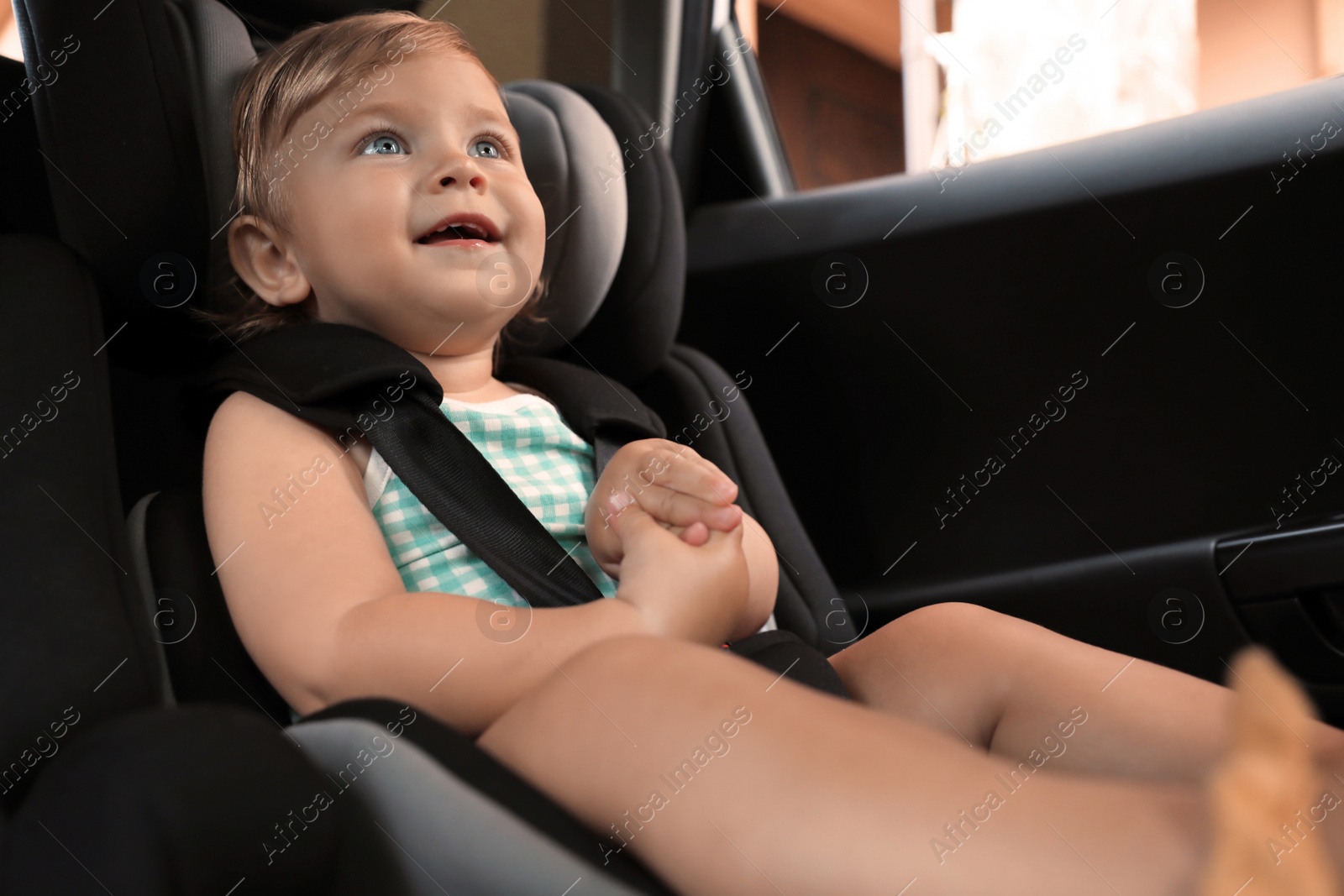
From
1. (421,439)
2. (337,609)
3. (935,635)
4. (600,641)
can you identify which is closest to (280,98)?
(421,439)

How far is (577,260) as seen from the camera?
3.88 feet

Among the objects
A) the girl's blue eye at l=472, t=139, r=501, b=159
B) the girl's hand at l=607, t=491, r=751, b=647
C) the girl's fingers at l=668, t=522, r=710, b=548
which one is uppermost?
the girl's blue eye at l=472, t=139, r=501, b=159

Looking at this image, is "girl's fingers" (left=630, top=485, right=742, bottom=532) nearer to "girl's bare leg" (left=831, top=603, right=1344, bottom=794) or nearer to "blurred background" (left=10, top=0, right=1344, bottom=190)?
"girl's bare leg" (left=831, top=603, right=1344, bottom=794)

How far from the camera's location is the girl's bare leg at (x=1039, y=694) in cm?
71

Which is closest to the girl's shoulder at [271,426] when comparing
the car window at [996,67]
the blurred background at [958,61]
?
the blurred background at [958,61]

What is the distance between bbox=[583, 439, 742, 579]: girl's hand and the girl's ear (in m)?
0.36

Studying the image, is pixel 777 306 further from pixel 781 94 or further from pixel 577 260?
pixel 781 94

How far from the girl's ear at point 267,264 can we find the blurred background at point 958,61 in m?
0.45

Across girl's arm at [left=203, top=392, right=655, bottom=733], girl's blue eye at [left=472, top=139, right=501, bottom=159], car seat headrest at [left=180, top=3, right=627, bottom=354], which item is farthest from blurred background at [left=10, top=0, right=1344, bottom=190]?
girl's arm at [left=203, top=392, right=655, bottom=733]

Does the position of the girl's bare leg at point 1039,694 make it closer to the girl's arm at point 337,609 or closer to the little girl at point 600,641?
the little girl at point 600,641

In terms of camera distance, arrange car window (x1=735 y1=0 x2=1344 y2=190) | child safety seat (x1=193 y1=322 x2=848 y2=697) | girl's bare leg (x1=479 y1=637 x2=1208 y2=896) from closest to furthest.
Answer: girl's bare leg (x1=479 y1=637 x2=1208 y2=896) → child safety seat (x1=193 y1=322 x2=848 y2=697) → car window (x1=735 y1=0 x2=1344 y2=190)

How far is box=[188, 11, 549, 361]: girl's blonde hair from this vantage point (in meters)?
0.97

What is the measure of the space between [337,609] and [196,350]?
1.32 feet

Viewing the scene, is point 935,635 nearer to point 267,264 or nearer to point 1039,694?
point 1039,694
